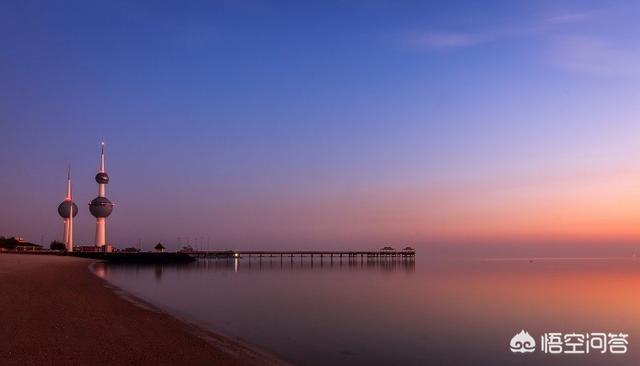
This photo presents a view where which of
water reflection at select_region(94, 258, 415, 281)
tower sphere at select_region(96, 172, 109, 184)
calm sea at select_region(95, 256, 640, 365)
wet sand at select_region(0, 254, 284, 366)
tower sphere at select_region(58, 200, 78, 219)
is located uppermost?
tower sphere at select_region(96, 172, 109, 184)

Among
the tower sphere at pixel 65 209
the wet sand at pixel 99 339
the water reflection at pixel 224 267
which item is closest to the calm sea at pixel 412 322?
the wet sand at pixel 99 339

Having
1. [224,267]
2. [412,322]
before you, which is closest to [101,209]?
[224,267]

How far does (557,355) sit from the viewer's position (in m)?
18.0

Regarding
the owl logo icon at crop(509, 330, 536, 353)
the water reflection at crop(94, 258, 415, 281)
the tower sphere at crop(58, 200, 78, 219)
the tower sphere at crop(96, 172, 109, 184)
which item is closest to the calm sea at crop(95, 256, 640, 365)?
the owl logo icon at crop(509, 330, 536, 353)

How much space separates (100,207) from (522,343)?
442 ft

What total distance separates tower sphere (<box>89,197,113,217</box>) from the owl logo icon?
13289cm

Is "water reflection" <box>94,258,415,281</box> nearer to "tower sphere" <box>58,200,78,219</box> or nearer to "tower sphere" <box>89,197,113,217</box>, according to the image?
"tower sphere" <box>89,197,113,217</box>

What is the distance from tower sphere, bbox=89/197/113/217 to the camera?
457ft

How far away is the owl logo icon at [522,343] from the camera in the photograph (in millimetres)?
19234

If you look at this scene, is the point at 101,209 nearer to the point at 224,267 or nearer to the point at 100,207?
the point at 100,207

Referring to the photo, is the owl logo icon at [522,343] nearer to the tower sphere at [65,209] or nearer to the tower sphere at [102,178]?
the tower sphere at [65,209]

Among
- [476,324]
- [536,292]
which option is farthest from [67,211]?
[476,324]

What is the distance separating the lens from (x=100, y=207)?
139375mm

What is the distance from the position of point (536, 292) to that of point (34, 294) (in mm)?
35844
